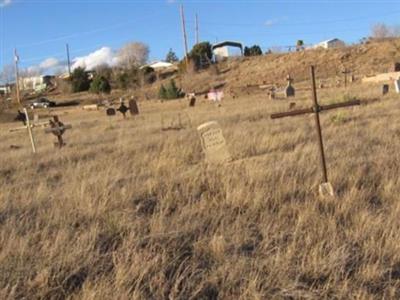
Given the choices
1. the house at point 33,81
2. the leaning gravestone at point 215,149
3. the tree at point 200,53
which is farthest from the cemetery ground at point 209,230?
the house at point 33,81

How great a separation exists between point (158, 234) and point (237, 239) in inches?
26.1

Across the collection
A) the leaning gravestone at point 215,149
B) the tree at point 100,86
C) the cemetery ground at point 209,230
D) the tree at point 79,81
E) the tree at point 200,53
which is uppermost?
the tree at point 200,53

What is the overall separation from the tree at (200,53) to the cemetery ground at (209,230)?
263 feet

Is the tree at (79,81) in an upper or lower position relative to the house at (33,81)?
lower

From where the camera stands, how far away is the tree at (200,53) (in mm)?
88019

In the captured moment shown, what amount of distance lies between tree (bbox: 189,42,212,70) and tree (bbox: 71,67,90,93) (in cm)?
1826

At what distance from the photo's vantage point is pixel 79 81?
95125mm

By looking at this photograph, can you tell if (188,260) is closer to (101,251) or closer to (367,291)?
(101,251)

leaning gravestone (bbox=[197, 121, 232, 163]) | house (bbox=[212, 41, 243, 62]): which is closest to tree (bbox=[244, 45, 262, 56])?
house (bbox=[212, 41, 243, 62])

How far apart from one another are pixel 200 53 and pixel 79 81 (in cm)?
2055

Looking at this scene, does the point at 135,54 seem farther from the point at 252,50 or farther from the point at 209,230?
the point at 209,230

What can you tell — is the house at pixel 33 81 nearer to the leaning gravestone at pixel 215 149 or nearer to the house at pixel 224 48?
Answer: the house at pixel 224 48

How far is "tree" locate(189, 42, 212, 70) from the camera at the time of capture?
88.0 m

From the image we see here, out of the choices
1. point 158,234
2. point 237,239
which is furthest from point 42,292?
point 237,239
